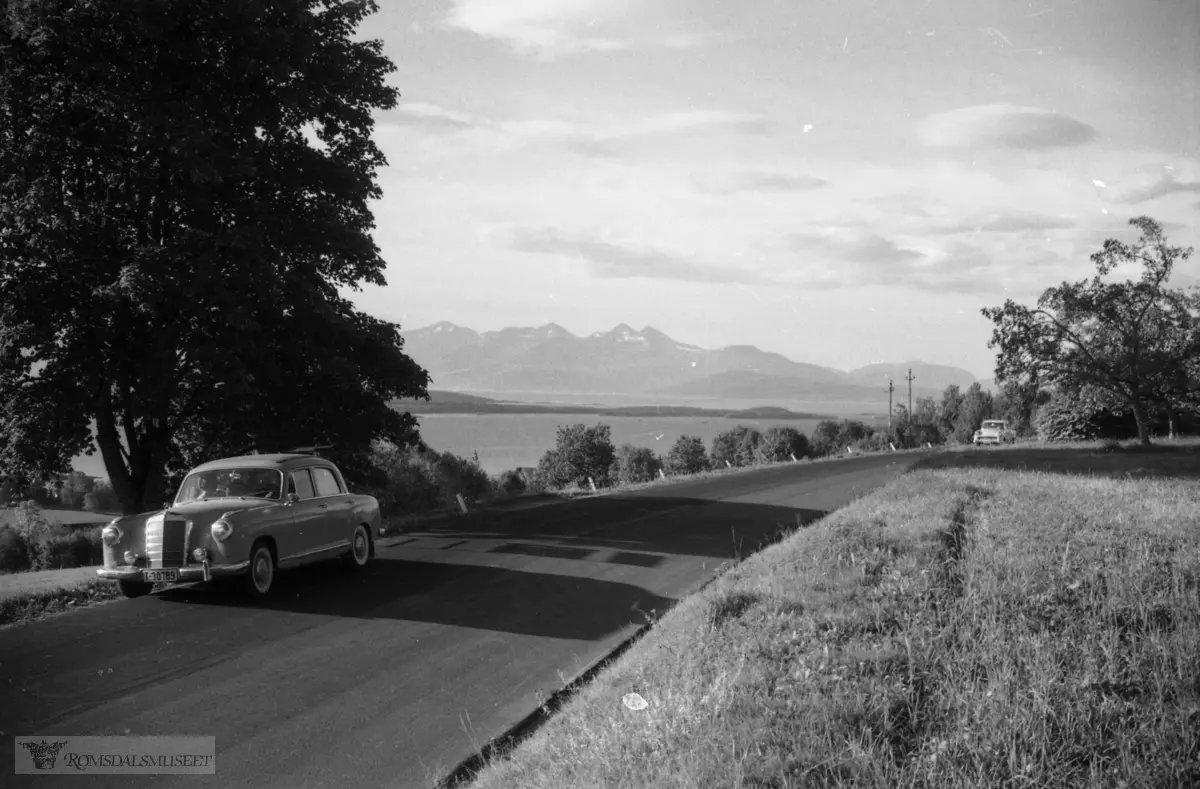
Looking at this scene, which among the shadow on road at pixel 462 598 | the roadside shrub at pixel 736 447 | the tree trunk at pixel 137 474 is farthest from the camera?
the roadside shrub at pixel 736 447

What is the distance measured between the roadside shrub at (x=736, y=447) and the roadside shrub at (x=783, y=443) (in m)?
2.60

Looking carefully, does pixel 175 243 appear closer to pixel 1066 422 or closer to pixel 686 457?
pixel 1066 422

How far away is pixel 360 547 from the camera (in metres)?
13.7

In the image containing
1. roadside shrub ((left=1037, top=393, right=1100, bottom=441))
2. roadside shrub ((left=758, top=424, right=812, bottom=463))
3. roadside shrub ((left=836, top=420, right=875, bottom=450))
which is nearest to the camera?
roadside shrub ((left=1037, top=393, right=1100, bottom=441))

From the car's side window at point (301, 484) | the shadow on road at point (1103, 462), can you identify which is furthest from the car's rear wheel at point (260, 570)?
the shadow on road at point (1103, 462)

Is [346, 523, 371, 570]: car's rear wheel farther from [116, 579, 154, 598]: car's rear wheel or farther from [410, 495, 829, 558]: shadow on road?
[116, 579, 154, 598]: car's rear wheel

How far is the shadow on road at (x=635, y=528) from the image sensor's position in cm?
1577

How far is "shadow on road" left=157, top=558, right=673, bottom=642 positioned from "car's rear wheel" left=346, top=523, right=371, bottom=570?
18cm

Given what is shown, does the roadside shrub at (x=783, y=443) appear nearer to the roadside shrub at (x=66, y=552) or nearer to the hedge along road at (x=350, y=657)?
the roadside shrub at (x=66, y=552)

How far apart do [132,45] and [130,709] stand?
52.4 ft

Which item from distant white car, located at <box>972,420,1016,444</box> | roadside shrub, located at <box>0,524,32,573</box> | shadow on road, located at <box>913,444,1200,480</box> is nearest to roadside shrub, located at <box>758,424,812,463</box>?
distant white car, located at <box>972,420,1016,444</box>

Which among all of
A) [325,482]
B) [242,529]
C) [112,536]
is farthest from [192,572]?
[325,482]

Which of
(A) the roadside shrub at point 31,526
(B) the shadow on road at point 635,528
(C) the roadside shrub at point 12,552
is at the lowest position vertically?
(C) the roadside shrub at point 12,552

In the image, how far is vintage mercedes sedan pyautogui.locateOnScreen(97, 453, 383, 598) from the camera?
1089cm
